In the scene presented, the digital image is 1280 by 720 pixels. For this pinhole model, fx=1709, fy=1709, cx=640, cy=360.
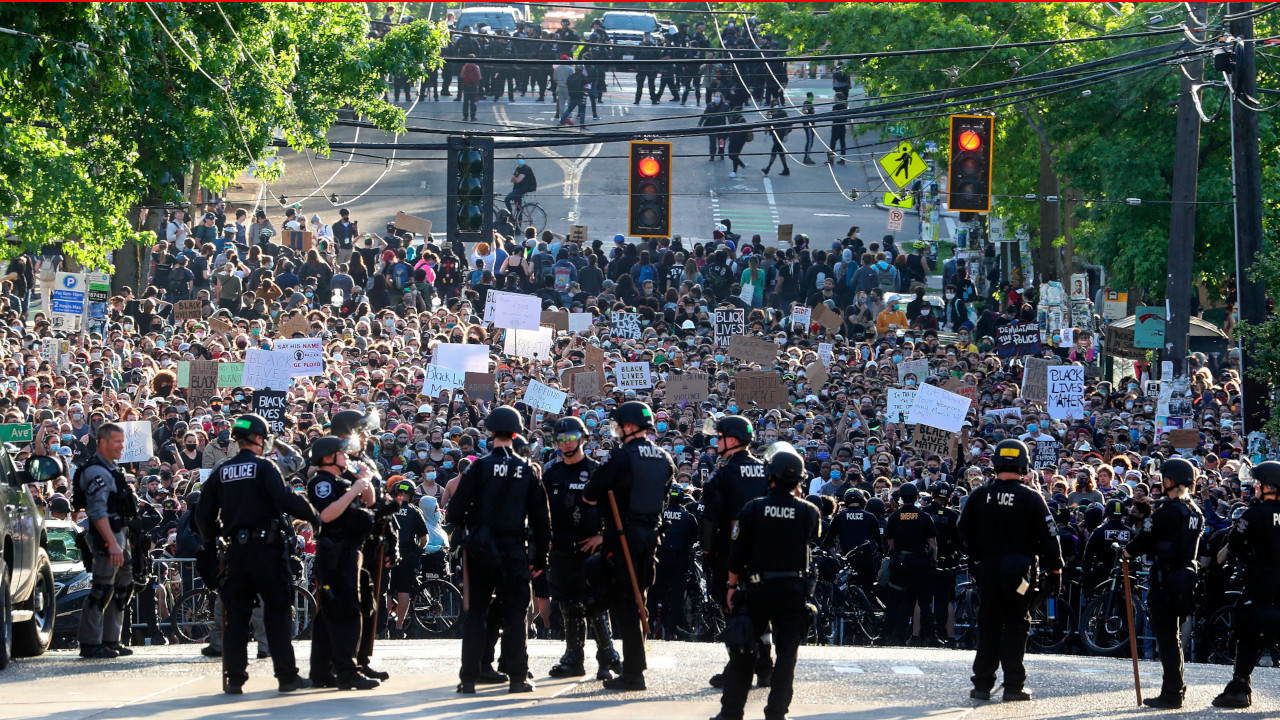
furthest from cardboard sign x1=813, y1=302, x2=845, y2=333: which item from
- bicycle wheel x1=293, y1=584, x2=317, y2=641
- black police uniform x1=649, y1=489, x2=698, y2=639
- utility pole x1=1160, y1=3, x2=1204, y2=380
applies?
bicycle wheel x1=293, y1=584, x2=317, y2=641

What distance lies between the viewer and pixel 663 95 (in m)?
55.5

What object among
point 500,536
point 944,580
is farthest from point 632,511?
point 944,580

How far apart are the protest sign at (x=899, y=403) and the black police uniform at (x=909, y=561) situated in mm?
5268

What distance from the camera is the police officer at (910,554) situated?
15.3 meters

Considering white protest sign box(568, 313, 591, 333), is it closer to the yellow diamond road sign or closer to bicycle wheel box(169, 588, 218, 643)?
the yellow diamond road sign

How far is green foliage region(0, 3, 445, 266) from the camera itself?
1377 centimetres

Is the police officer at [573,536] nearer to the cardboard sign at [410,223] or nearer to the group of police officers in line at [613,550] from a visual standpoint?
the group of police officers in line at [613,550]

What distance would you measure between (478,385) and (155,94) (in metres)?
5.53

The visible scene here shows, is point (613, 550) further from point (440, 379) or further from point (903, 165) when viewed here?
point (903, 165)

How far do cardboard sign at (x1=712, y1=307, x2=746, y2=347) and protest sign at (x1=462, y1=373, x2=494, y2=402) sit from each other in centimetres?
516

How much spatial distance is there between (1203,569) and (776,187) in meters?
37.9

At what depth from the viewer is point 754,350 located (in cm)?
2348

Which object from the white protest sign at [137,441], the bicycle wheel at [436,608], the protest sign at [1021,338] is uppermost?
the protest sign at [1021,338]

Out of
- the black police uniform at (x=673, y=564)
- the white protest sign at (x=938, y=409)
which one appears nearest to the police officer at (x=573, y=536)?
the black police uniform at (x=673, y=564)
